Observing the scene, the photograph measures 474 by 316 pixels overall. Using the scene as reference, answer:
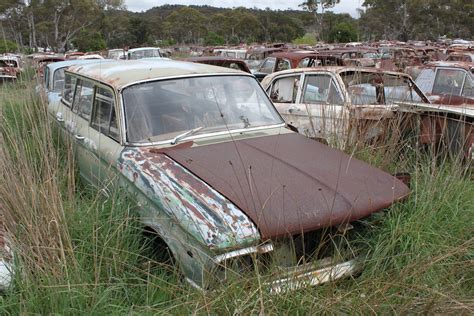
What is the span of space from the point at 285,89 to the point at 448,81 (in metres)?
3.21

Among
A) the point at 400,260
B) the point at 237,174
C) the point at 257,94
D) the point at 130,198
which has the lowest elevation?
the point at 400,260

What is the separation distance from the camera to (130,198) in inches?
133

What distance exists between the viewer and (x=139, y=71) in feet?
14.2

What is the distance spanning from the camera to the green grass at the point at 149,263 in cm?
247

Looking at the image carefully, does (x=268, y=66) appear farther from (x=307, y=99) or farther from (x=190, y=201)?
(x=190, y=201)

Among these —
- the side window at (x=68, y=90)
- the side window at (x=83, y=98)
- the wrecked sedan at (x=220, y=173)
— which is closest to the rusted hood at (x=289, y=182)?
the wrecked sedan at (x=220, y=173)

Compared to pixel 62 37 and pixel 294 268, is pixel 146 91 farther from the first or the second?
pixel 62 37

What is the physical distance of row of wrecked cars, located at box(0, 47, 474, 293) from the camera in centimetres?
271

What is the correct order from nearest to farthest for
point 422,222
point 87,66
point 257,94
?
1. point 422,222
2. point 257,94
3. point 87,66

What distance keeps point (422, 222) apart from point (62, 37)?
1900 inches

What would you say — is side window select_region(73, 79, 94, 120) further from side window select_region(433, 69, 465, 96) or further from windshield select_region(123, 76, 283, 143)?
side window select_region(433, 69, 465, 96)

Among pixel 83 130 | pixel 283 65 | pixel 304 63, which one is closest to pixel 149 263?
pixel 83 130

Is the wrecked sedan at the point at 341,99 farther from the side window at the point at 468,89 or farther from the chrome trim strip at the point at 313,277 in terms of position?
the chrome trim strip at the point at 313,277

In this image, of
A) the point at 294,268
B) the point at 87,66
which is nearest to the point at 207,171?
the point at 294,268
